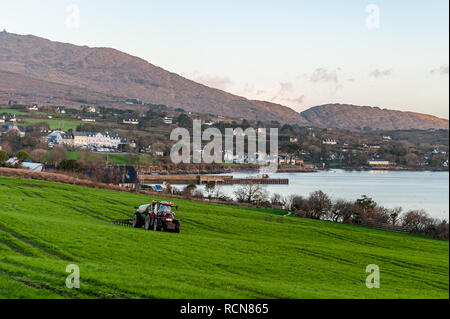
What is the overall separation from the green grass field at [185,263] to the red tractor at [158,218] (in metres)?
1.76

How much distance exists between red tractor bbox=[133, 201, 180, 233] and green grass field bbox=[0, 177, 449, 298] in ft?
5.77

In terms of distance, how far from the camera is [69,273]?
1326 cm

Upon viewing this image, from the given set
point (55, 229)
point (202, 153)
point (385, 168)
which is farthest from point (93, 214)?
point (385, 168)

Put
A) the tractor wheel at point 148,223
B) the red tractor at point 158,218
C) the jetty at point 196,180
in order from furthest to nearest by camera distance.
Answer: the jetty at point 196,180 → the tractor wheel at point 148,223 → the red tractor at point 158,218

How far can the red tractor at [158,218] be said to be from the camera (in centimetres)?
2509

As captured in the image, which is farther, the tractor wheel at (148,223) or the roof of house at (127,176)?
the roof of house at (127,176)

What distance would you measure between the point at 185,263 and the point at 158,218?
26.9ft

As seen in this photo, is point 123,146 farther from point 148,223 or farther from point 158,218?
point 158,218

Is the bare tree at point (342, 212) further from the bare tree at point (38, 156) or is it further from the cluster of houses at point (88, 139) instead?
the cluster of houses at point (88, 139)

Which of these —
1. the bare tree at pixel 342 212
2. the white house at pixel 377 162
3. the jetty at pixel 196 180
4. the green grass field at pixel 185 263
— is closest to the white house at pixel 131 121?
the jetty at pixel 196 180

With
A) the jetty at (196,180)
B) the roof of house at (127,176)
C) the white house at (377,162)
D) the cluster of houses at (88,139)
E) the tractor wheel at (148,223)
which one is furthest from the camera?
the white house at (377,162)
